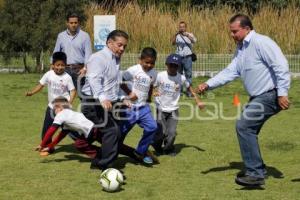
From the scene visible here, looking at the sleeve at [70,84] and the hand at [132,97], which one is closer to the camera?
the hand at [132,97]

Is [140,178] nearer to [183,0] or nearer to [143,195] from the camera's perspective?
[143,195]

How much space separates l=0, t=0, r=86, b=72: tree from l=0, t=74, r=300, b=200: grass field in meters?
11.1

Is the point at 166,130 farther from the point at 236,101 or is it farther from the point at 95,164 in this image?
the point at 236,101

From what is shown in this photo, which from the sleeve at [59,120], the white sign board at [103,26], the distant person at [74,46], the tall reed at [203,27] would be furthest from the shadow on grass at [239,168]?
the tall reed at [203,27]

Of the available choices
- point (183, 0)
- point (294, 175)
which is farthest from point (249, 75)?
point (183, 0)

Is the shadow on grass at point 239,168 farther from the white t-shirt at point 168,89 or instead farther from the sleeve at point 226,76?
the white t-shirt at point 168,89

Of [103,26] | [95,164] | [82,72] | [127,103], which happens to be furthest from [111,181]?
[103,26]

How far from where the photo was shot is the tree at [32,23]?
23.9m

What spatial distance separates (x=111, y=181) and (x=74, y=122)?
6.09 ft

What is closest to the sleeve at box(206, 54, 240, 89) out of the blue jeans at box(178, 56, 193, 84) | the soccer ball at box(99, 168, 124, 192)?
the soccer ball at box(99, 168, 124, 192)

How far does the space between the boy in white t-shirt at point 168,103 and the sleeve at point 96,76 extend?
163 centimetres

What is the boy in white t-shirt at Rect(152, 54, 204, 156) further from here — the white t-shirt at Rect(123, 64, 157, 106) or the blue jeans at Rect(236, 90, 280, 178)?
the blue jeans at Rect(236, 90, 280, 178)

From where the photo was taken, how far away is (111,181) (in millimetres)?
7230

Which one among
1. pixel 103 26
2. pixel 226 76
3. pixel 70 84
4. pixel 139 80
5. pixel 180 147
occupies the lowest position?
pixel 180 147
